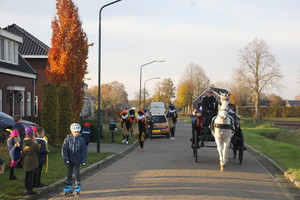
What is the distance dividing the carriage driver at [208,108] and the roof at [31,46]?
2718 centimetres

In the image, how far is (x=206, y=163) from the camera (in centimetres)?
1484

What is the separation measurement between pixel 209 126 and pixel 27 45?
96.9 feet

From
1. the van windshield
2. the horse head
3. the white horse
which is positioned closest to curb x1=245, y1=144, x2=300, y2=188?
the white horse

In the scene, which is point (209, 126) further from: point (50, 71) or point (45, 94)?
point (50, 71)

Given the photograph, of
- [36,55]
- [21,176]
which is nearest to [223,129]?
[21,176]

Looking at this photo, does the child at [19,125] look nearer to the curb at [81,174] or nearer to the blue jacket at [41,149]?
the curb at [81,174]

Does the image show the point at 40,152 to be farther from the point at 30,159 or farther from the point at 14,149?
the point at 14,149

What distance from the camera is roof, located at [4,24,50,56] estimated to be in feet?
128

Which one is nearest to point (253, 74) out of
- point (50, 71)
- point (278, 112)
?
point (278, 112)

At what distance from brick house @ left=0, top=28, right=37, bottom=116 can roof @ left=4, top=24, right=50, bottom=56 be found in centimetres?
676

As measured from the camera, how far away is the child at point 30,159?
9305mm

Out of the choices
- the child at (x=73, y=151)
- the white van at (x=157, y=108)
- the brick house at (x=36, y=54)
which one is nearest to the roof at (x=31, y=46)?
the brick house at (x=36, y=54)

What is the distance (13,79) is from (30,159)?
20938 mm

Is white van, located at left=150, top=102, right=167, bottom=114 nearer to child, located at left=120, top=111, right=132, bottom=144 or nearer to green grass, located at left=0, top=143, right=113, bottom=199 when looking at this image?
child, located at left=120, top=111, right=132, bottom=144
